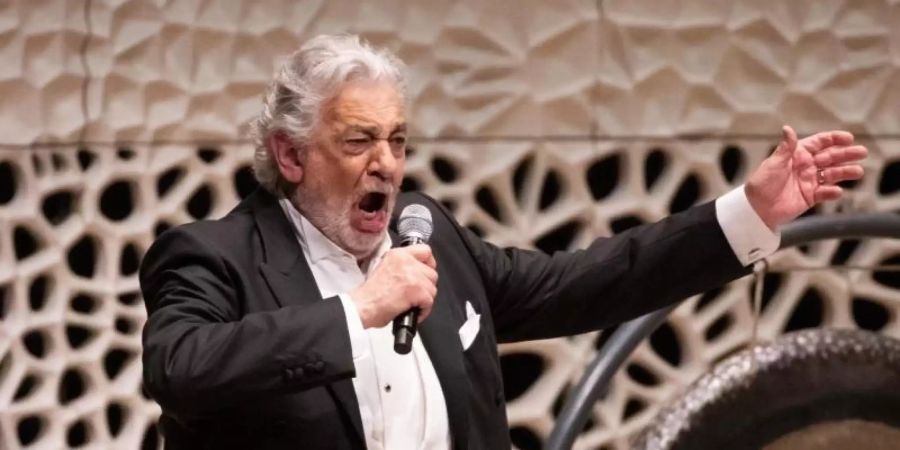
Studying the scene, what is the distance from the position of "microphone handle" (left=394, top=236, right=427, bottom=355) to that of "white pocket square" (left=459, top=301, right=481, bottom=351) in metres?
0.30

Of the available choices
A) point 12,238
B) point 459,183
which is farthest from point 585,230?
point 12,238

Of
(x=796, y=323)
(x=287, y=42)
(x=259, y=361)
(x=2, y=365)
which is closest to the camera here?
(x=259, y=361)

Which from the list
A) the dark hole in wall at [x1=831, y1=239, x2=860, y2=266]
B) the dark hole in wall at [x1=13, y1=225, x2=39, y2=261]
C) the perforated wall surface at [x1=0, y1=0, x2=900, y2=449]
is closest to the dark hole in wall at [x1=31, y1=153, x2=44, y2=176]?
the perforated wall surface at [x1=0, y1=0, x2=900, y2=449]

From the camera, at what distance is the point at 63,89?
2670 mm

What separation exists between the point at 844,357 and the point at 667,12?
82 cm

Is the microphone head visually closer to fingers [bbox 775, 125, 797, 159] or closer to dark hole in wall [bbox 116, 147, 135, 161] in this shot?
fingers [bbox 775, 125, 797, 159]

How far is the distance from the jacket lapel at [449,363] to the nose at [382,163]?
7.4 inches

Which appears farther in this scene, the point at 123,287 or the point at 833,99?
the point at 833,99

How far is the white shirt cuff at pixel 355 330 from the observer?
5.31ft

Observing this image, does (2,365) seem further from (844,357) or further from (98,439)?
(844,357)

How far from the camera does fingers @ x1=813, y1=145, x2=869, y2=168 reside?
1.90 m

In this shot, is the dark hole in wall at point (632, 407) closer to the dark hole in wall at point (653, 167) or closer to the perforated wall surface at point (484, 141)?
the perforated wall surface at point (484, 141)

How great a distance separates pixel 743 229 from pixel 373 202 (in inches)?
20.1

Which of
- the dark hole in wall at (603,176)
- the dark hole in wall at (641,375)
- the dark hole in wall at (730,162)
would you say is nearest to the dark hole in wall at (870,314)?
the dark hole in wall at (730,162)
